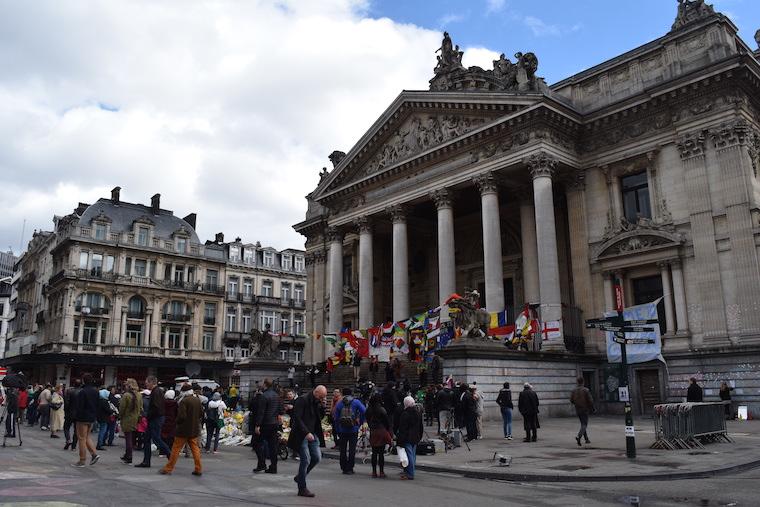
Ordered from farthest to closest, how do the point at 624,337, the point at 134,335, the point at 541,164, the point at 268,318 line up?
1. the point at 268,318
2. the point at 134,335
3. the point at 541,164
4. the point at 624,337

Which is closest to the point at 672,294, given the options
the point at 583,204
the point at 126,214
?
the point at 583,204

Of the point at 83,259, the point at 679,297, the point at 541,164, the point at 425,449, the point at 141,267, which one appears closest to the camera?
the point at 425,449

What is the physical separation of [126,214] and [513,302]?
42325 millimetres

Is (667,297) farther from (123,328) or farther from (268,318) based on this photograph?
(123,328)

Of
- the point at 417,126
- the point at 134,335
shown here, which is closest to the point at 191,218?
the point at 134,335

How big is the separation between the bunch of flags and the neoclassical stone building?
1.19 m

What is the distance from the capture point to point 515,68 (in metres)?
32.2

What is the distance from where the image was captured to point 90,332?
57656 millimetres

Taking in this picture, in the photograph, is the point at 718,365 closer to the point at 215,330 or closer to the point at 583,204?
the point at 583,204

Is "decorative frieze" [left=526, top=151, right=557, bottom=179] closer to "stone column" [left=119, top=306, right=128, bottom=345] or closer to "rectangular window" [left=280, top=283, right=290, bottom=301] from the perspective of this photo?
"stone column" [left=119, top=306, right=128, bottom=345]

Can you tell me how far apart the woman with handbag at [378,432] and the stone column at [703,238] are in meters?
18.8

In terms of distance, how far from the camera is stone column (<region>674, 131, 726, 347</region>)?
26094mm

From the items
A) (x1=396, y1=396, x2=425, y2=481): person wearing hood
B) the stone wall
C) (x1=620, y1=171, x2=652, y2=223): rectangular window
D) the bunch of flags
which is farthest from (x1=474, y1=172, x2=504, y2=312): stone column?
(x1=396, y1=396, x2=425, y2=481): person wearing hood

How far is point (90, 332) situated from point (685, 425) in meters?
54.1
